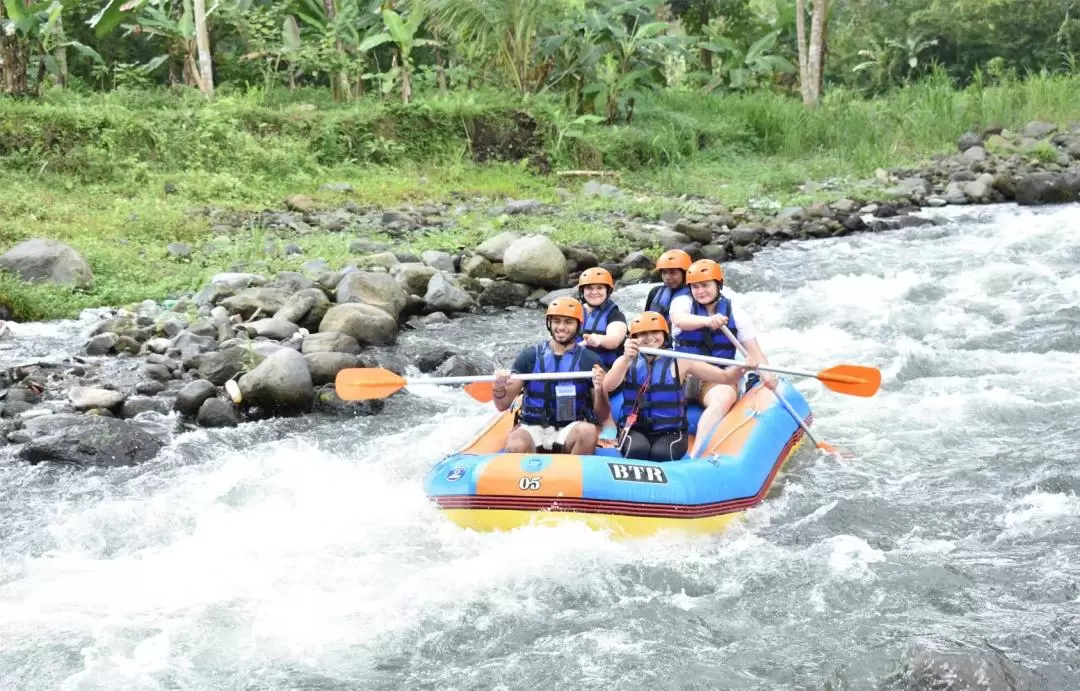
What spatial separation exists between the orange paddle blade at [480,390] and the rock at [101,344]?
291cm

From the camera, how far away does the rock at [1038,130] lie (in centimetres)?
1524

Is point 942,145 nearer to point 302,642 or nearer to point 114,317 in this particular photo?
point 114,317

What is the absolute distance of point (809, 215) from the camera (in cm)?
1211

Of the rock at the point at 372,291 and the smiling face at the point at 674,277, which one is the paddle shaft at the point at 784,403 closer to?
the smiling face at the point at 674,277

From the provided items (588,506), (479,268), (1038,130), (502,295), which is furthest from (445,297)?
Answer: (1038,130)

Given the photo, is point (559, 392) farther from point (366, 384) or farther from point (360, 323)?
point (360, 323)

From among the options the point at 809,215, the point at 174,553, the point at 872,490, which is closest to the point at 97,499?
the point at 174,553

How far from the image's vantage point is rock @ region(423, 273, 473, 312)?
903cm

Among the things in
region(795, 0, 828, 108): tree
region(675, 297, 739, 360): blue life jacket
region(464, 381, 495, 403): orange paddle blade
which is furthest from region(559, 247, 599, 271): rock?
region(795, 0, 828, 108): tree

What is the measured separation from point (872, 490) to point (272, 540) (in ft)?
9.56

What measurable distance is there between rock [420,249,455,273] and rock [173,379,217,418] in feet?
10.8

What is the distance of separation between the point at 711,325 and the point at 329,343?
9.34 feet

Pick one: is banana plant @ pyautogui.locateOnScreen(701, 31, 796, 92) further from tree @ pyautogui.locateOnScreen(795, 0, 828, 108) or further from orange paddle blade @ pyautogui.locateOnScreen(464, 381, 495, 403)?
orange paddle blade @ pyautogui.locateOnScreen(464, 381, 495, 403)

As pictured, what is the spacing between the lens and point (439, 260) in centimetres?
987
